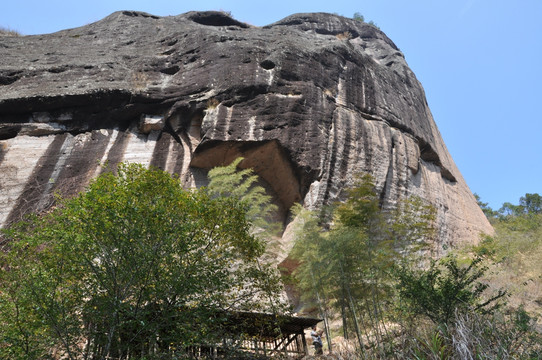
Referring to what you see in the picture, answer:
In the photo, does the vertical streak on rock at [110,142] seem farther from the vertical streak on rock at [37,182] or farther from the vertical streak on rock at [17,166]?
the vertical streak on rock at [17,166]

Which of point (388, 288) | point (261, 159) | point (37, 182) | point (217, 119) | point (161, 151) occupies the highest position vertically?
point (217, 119)

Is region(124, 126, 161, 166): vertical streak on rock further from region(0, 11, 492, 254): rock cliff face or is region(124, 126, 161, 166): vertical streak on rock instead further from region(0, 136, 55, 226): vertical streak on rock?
region(0, 136, 55, 226): vertical streak on rock

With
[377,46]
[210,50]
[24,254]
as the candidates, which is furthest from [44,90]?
[377,46]

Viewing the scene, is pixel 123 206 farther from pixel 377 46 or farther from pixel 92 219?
pixel 377 46

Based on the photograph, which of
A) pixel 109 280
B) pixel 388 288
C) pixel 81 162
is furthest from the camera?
pixel 81 162

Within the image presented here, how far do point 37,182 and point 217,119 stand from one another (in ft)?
16.6

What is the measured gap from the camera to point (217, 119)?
38.6 feet

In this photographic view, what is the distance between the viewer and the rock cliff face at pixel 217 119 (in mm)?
11547

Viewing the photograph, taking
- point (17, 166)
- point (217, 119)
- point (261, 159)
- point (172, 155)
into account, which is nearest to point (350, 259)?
point (261, 159)

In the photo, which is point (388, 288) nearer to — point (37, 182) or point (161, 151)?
point (161, 151)

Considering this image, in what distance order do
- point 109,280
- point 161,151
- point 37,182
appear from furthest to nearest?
1. point 161,151
2. point 37,182
3. point 109,280

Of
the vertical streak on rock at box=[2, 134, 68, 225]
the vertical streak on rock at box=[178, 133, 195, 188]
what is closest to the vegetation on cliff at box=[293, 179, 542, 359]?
the vertical streak on rock at box=[178, 133, 195, 188]

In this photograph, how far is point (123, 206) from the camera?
17.3 ft

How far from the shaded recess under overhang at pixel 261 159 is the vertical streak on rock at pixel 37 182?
3.90 meters
